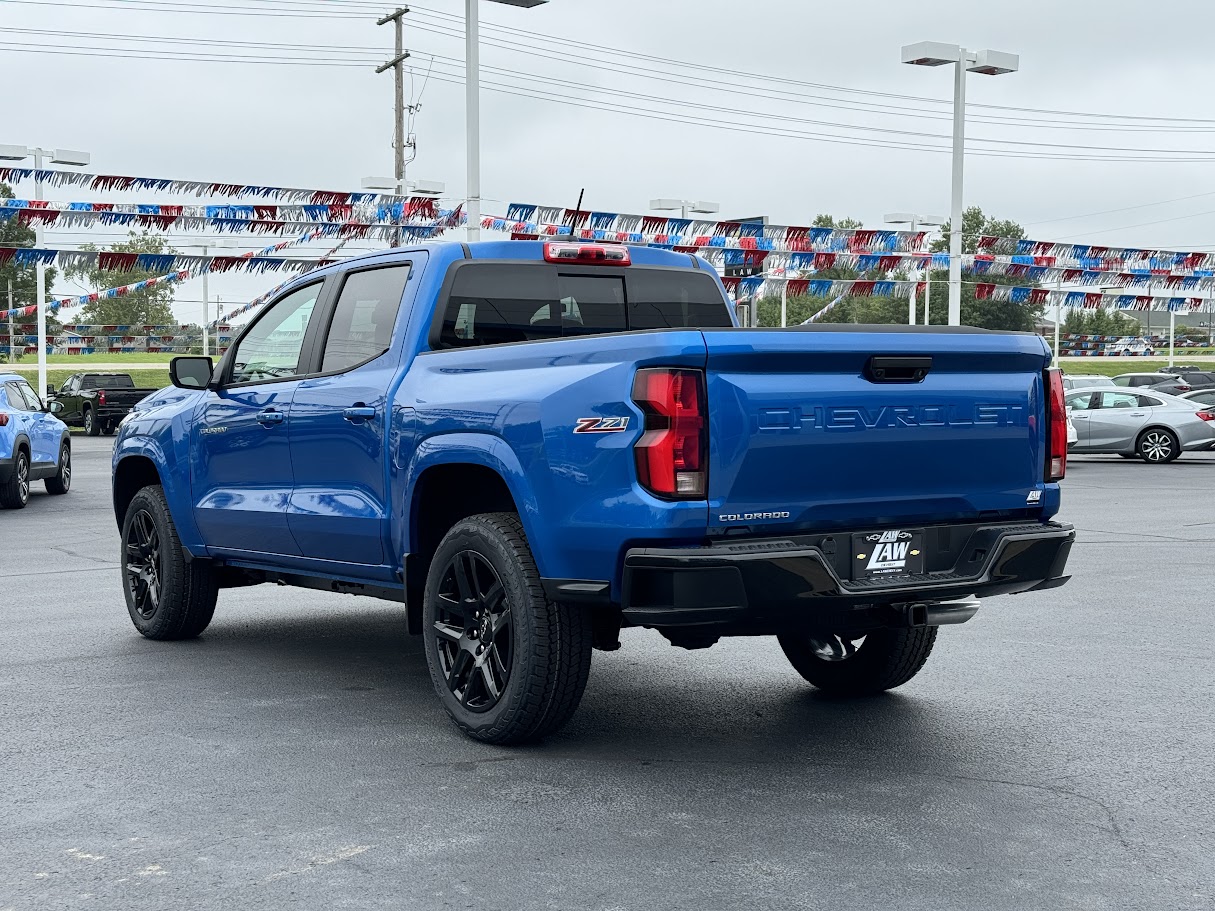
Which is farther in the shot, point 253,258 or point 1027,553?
point 253,258

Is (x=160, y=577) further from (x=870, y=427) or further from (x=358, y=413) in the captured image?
(x=870, y=427)

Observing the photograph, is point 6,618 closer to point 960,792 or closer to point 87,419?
point 960,792

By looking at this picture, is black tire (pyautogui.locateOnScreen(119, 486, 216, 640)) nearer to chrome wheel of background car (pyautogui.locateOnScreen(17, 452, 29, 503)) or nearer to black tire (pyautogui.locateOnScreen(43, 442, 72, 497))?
chrome wheel of background car (pyautogui.locateOnScreen(17, 452, 29, 503))

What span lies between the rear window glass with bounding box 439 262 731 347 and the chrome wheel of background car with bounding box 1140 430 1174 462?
22.9m

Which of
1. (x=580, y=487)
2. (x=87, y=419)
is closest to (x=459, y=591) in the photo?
(x=580, y=487)

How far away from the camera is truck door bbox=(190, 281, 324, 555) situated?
7.11 meters

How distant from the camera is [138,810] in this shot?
16.2 ft

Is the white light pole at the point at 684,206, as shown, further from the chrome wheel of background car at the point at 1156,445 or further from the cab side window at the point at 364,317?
the cab side window at the point at 364,317

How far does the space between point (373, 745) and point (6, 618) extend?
14.2ft

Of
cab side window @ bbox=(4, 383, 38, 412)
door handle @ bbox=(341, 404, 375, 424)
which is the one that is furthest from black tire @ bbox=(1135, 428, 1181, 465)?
door handle @ bbox=(341, 404, 375, 424)

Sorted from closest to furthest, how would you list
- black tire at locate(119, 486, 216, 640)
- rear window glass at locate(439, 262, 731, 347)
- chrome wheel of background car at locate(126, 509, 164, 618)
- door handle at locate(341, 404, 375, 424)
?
door handle at locate(341, 404, 375, 424) → rear window glass at locate(439, 262, 731, 347) → black tire at locate(119, 486, 216, 640) → chrome wheel of background car at locate(126, 509, 164, 618)

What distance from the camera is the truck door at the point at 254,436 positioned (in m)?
7.11

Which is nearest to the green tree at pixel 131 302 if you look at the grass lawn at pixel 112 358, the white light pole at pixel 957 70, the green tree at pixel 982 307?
the grass lawn at pixel 112 358

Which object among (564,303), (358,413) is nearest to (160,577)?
(358,413)
